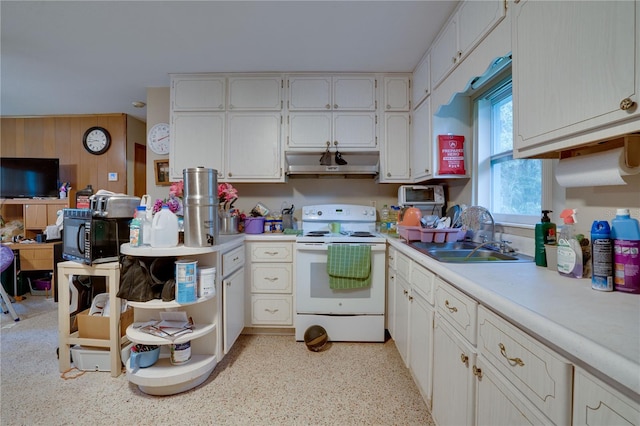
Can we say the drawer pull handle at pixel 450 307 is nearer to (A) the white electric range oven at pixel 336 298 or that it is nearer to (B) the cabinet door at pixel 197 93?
(A) the white electric range oven at pixel 336 298

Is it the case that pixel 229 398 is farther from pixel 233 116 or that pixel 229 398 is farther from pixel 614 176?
pixel 233 116

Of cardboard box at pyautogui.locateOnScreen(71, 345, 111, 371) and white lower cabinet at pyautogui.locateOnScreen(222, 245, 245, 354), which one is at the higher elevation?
white lower cabinet at pyautogui.locateOnScreen(222, 245, 245, 354)

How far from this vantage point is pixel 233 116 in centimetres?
269

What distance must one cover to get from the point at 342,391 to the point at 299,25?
99.4 inches

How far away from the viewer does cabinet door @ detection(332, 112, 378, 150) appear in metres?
2.66

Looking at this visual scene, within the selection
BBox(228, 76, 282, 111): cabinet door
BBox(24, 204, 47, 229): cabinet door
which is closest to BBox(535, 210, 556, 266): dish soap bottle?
BBox(228, 76, 282, 111): cabinet door

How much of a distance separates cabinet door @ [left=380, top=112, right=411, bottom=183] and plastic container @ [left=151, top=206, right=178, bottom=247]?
1890 millimetres

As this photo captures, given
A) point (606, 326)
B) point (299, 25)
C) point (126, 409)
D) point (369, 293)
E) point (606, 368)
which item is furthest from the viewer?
point (369, 293)

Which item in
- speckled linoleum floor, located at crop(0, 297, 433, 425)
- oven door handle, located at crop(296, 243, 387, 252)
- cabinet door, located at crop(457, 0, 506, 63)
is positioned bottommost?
speckled linoleum floor, located at crop(0, 297, 433, 425)

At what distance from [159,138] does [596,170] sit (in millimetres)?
3554

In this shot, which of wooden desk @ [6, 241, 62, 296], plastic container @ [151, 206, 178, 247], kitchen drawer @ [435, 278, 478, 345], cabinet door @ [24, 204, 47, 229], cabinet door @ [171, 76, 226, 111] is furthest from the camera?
cabinet door @ [24, 204, 47, 229]

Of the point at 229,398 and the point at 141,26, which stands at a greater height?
the point at 141,26

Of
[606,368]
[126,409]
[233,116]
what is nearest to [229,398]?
[126,409]

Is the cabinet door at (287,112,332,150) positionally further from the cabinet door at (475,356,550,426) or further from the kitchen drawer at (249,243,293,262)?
the cabinet door at (475,356,550,426)
